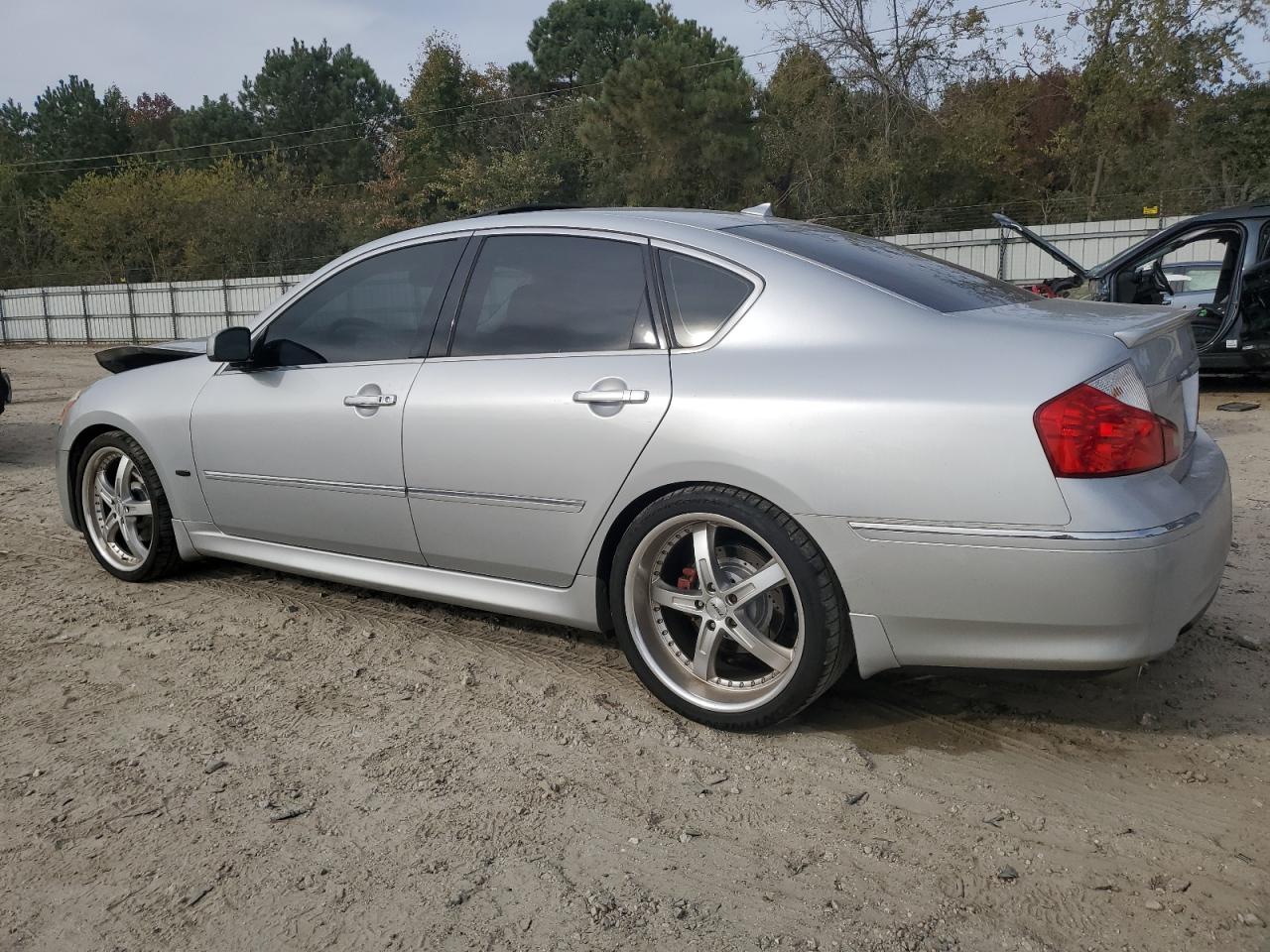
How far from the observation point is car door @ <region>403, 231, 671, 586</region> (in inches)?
130

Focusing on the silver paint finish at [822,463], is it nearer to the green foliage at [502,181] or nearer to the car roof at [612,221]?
the car roof at [612,221]

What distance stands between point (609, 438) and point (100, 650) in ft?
7.28

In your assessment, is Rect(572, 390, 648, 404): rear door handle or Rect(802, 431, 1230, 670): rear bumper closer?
Rect(802, 431, 1230, 670): rear bumper

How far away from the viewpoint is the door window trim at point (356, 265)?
390cm

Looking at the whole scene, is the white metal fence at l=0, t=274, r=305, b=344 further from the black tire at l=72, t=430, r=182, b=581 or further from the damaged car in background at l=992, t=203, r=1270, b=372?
the black tire at l=72, t=430, r=182, b=581

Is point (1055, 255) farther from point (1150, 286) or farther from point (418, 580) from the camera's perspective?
point (418, 580)

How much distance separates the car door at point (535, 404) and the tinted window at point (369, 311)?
0.17 m

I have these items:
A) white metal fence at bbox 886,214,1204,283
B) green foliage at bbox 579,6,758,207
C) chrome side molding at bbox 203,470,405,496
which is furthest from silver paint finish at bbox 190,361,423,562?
green foliage at bbox 579,6,758,207

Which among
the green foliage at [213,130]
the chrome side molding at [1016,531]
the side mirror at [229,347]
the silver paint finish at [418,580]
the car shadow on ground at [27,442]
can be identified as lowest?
the car shadow on ground at [27,442]

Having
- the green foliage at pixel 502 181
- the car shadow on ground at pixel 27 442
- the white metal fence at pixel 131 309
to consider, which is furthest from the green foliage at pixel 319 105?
the car shadow on ground at pixel 27 442

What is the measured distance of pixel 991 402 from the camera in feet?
8.91

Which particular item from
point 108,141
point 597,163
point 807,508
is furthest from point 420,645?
point 108,141

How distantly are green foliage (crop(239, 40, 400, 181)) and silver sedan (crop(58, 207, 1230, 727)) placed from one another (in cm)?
5462

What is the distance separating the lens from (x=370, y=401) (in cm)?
389
